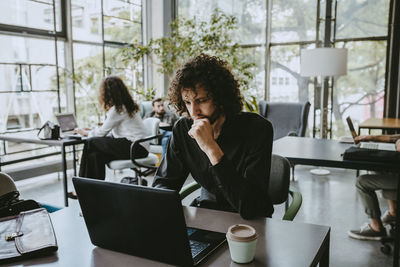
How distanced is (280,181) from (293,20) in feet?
16.2

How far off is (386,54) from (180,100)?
4.96 metres

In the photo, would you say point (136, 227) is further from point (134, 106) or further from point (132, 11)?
point (132, 11)

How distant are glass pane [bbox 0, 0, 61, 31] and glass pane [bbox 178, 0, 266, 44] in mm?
2351

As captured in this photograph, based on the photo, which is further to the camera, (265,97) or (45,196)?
(265,97)

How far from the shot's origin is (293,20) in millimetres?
6062

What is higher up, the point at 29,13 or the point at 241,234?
the point at 29,13

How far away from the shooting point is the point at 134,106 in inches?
146

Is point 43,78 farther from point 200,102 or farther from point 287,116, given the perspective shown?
point 200,102

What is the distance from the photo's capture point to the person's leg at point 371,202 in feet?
8.95

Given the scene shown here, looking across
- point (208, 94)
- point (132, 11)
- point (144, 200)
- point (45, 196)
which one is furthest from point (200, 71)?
point (132, 11)

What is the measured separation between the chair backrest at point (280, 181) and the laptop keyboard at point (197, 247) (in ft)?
2.78

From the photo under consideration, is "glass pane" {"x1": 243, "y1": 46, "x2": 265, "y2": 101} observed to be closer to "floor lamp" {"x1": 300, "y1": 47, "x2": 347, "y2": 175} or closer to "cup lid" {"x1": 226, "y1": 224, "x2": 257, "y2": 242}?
"floor lamp" {"x1": 300, "y1": 47, "x2": 347, "y2": 175}

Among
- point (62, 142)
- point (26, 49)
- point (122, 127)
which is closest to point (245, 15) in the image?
point (26, 49)

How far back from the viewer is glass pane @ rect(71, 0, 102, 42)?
5.27 meters
